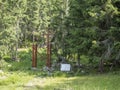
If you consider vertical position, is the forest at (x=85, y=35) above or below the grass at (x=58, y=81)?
above

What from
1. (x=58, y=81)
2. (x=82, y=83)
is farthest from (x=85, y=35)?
(x=82, y=83)

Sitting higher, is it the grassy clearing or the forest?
the forest

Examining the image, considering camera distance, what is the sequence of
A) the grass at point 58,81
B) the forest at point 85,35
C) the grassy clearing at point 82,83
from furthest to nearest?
the forest at point 85,35
the grass at point 58,81
the grassy clearing at point 82,83

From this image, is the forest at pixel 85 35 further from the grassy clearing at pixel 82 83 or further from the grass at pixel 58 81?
the grassy clearing at pixel 82 83

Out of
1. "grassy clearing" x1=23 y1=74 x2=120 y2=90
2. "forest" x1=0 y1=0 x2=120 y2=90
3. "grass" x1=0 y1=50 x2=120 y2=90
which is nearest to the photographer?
"grassy clearing" x1=23 y1=74 x2=120 y2=90

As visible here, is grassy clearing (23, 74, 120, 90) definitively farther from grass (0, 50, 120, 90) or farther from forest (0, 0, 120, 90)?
forest (0, 0, 120, 90)

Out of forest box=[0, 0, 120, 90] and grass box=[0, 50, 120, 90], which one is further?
forest box=[0, 0, 120, 90]

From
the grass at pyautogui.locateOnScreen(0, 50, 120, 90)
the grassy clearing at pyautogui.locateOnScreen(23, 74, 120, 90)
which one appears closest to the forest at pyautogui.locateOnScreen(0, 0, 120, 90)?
the grass at pyautogui.locateOnScreen(0, 50, 120, 90)

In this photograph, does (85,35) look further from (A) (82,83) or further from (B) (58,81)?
(A) (82,83)

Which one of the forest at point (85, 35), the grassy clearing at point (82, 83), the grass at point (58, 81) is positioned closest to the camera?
the grassy clearing at point (82, 83)

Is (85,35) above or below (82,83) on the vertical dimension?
above

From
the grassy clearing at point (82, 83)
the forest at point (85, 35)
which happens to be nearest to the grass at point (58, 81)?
the grassy clearing at point (82, 83)

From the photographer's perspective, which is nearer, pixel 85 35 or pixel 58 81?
pixel 58 81

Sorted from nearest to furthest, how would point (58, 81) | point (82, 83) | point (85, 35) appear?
point (82, 83) → point (58, 81) → point (85, 35)
